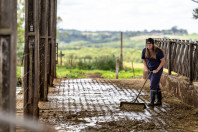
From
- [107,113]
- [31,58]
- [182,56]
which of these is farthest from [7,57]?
[182,56]

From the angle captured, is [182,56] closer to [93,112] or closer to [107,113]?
[107,113]

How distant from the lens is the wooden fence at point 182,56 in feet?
31.5

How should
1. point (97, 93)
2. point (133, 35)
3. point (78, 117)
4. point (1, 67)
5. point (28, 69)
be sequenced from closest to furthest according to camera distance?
point (1, 67) < point (28, 69) < point (78, 117) < point (97, 93) < point (133, 35)

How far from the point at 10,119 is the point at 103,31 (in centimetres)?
5685

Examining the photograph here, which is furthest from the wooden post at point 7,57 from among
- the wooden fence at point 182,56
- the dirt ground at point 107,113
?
the wooden fence at point 182,56

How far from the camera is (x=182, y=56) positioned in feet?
35.4

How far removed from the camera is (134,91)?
1191cm

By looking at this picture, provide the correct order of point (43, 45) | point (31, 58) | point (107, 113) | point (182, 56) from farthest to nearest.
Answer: point (182, 56) < point (43, 45) < point (107, 113) < point (31, 58)

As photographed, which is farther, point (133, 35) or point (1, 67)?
point (133, 35)

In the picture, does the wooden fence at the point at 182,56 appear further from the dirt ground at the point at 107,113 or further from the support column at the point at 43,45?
the support column at the point at 43,45

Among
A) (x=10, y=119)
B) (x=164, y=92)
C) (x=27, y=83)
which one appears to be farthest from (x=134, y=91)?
(x=10, y=119)

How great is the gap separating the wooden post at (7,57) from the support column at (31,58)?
10.3 ft

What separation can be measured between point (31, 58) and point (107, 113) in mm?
2383

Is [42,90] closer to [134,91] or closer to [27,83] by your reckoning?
[27,83]
